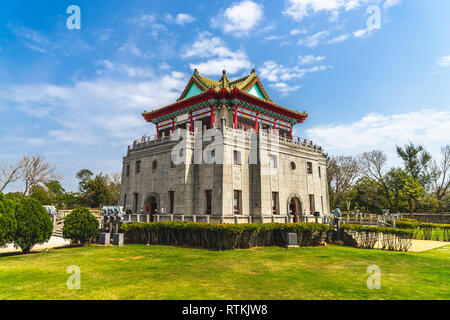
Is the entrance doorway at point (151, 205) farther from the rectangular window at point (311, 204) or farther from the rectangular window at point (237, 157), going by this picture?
the rectangular window at point (311, 204)

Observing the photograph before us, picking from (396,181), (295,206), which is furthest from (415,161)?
(295,206)

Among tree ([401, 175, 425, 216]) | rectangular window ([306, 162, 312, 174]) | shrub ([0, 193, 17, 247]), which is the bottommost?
shrub ([0, 193, 17, 247])

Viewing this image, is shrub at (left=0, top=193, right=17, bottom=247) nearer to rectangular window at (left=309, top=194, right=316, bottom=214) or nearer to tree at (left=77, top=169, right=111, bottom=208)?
rectangular window at (left=309, top=194, right=316, bottom=214)

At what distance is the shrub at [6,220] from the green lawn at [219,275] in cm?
111

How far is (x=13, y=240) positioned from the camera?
48.5 feet

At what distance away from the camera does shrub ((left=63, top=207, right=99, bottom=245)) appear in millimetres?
17781

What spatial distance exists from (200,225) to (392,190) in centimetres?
4449

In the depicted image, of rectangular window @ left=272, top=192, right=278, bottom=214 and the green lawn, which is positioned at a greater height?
rectangular window @ left=272, top=192, right=278, bottom=214

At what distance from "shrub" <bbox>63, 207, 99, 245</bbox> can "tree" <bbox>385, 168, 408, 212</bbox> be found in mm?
48191

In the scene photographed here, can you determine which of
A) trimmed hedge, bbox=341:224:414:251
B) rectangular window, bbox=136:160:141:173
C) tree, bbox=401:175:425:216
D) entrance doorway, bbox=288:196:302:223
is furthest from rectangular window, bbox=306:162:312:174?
tree, bbox=401:175:425:216

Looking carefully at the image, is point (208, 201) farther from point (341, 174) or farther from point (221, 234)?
point (341, 174)

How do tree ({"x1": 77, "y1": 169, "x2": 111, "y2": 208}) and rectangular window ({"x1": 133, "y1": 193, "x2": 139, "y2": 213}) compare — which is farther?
tree ({"x1": 77, "y1": 169, "x2": 111, "y2": 208})
